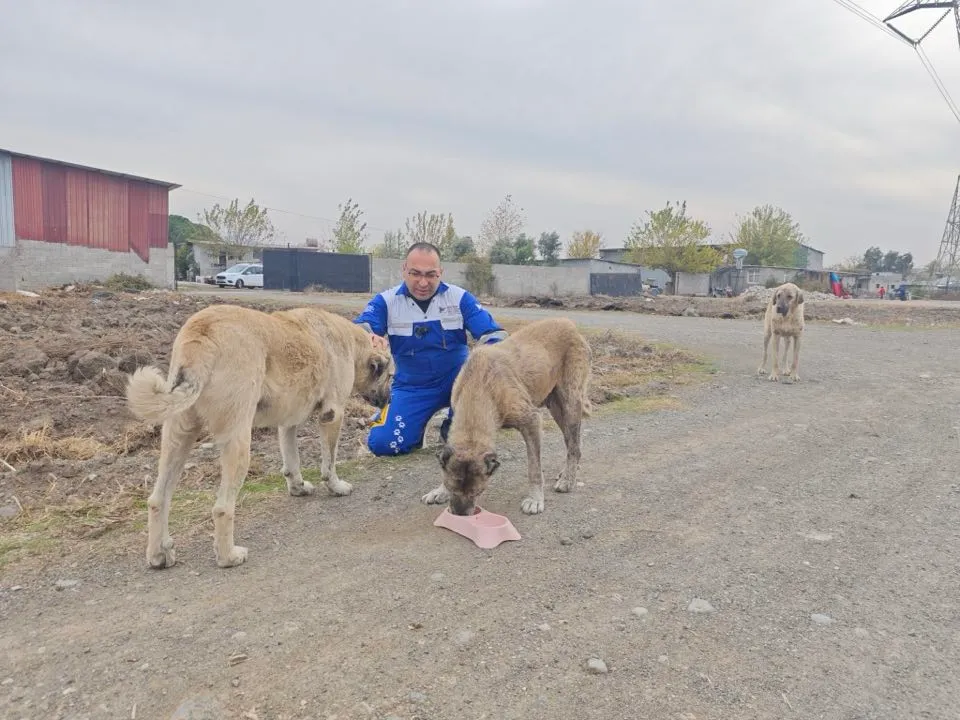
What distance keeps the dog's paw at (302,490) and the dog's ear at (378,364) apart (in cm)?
116

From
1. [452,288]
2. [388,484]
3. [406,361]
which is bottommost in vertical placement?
[388,484]

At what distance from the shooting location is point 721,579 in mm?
3787

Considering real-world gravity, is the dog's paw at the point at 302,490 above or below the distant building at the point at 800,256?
below

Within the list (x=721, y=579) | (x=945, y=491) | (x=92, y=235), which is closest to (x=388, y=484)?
(x=721, y=579)

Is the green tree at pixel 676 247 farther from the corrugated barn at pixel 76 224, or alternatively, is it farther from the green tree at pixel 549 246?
the corrugated barn at pixel 76 224

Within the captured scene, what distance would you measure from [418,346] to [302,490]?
6.26 feet

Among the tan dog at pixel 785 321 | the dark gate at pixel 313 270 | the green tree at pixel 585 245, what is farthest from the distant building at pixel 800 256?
the tan dog at pixel 785 321

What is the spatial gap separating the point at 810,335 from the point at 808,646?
19.6 meters

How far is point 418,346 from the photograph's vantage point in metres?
6.29

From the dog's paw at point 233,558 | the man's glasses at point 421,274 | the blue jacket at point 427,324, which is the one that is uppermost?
the man's glasses at point 421,274

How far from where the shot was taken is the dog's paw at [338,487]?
5207 mm

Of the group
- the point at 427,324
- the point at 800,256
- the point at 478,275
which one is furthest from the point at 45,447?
the point at 800,256

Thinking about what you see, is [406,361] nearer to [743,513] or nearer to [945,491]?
[743,513]

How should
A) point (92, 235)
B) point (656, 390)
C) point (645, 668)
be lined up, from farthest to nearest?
point (92, 235), point (656, 390), point (645, 668)
